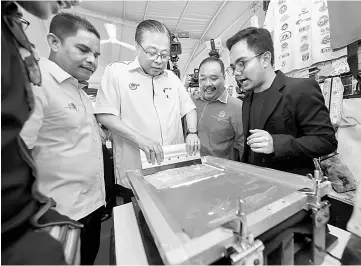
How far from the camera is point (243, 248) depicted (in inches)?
14.1

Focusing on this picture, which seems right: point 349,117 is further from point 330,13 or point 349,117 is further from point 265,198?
point 265,198

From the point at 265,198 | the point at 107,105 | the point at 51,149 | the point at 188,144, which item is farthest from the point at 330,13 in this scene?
the point at 51,149

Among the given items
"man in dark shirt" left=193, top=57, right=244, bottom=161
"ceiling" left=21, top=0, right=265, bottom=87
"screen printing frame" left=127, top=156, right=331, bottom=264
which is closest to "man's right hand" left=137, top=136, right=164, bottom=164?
"screen printing frame" left=127, top=156, right=331, bottom=264

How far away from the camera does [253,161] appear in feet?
3.71

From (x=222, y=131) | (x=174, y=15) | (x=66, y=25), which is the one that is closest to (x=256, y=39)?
(x=222, y=131)

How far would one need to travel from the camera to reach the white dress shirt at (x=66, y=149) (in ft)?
2.49

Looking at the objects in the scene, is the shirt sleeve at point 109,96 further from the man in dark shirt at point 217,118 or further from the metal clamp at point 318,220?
the metal clamp at point 318,220

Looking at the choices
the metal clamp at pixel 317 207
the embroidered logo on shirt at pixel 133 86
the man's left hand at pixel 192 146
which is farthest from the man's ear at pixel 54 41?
the metal clamp at pixel 317 207

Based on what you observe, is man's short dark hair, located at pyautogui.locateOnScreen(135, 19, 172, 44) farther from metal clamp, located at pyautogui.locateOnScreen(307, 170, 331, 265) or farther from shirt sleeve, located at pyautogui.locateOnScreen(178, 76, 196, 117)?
metal clamp, located at pyautogui.locateOnScreen(307, 170, 331, 265)

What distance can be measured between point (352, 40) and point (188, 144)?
4.32ft

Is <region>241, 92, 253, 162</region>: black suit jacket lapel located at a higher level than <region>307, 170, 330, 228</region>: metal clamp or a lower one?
higher

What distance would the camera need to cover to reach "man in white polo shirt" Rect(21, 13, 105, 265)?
767 millimetres

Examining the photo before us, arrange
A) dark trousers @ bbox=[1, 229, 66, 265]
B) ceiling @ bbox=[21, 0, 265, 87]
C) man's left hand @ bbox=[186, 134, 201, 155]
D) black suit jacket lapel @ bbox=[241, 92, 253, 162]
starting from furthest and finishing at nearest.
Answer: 1. ceiling @ bbox=[21, 0, 265, 87]
2. black suit jacket lapel @ bbox=[241, 92, 253, 162]
3. man's left hand @ bbox=[186, 134, 201, 155]
4. dark trousers @ bbox=[1, 229, 66, 265]

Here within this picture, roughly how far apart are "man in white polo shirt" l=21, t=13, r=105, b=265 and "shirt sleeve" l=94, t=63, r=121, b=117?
0.06 m
